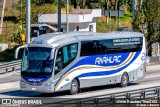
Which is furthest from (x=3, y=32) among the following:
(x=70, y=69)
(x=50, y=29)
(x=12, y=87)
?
(x=70, y=69)

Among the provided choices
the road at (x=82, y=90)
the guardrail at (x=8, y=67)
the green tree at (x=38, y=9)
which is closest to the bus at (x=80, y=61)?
the road at (x=82, y=90)

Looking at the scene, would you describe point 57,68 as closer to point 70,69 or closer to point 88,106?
point 70,69

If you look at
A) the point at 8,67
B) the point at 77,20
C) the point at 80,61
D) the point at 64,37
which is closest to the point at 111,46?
the point at 80,61

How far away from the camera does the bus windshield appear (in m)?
25.4

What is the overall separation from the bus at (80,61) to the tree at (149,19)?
14.6 metres

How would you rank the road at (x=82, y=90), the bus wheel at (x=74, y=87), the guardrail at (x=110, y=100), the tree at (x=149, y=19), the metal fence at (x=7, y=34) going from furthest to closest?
the metal fence at (x=7, y=34) → the tree at (x=149, y=19) → the bus wheel at (x=74, y=87) → the road at (x=82, y=90) → the guardrail at (x=110, y=100)

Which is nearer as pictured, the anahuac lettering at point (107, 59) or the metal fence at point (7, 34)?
the anahuac lettering at point (107, 59)

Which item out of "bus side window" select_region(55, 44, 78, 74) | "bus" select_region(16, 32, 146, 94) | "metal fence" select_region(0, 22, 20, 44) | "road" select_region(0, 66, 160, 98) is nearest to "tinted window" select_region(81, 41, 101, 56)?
"bus" select_region(16, 32, 146, 94)

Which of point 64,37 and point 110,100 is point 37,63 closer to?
point 64,37

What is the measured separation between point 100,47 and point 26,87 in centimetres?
499

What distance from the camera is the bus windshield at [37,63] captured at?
83.4ft

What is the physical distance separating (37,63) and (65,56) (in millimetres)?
1435

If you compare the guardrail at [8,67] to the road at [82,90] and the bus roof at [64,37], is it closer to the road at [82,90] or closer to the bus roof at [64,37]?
the road at [82,90]

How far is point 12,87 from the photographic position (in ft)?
99.2
